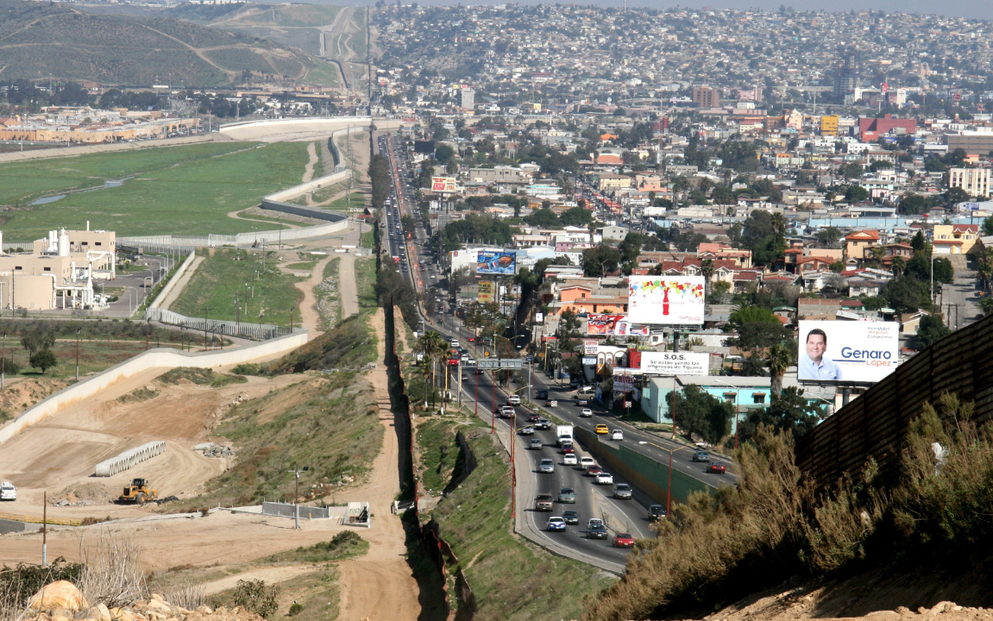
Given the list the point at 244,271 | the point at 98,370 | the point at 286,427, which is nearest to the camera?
the point at 286,427

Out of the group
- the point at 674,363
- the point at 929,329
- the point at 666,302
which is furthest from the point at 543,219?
the point at 674,363

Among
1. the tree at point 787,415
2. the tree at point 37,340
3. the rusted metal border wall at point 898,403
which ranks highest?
the rusted metal border wall at point 898,403

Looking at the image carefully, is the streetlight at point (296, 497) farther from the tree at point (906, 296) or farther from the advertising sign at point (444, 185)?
the advertising sign at point (444, 185)

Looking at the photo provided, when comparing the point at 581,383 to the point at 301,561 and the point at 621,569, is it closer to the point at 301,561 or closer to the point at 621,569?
the point at 301,561

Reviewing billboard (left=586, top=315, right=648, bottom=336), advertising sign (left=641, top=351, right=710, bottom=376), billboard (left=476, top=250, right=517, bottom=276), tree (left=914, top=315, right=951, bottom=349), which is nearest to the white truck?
advertising sign (left=641, top=351, right=710, bottom=376)

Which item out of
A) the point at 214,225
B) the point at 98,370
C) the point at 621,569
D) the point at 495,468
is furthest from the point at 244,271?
the point at 621,569

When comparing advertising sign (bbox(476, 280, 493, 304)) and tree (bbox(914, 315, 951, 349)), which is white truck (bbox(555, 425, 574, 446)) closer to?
tree (bbox(914, 315, 951, 349))

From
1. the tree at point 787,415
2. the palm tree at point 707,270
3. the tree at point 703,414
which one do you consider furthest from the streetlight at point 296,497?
the palm tree at point 707,270
